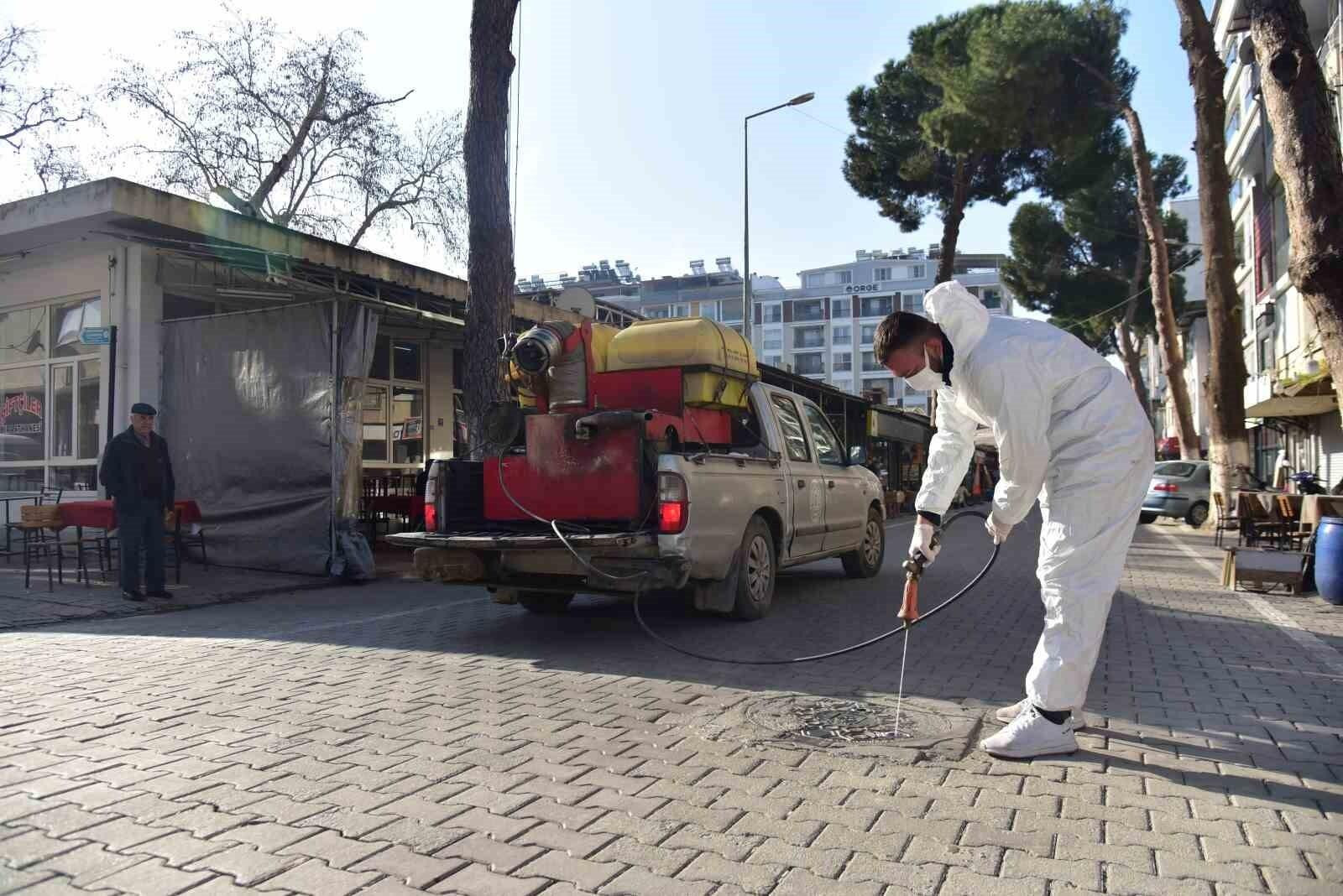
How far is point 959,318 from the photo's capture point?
3.92 metres

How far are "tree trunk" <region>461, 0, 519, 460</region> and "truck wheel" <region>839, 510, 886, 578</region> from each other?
15.7ft

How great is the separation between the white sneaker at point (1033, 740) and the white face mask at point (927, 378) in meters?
Result: 1.48

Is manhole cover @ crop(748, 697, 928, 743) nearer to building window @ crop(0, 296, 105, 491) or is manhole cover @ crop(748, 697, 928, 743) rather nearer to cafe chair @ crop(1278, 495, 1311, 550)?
cafe chair @ crop(1278, 495, 1311, 550)

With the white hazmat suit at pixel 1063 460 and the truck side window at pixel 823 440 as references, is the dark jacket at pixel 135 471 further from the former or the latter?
the white hazmat suit at pixel 1063 460

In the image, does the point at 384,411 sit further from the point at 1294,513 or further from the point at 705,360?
the point at 1294,513

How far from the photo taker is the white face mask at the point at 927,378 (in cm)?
A: 412

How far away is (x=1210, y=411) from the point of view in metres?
18.0

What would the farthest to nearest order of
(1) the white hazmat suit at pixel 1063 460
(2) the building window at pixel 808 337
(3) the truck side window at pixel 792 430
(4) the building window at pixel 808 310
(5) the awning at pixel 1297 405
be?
(4) the building window at pixel 808 310
(2) the building window at pixel 808 337
(5) the awning at pixel 1297 405
(3) the truck side window at pixel 792 430
(1) the white hazmat suit at pixel 1063 460

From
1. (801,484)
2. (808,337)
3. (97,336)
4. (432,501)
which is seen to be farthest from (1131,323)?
(808,337)

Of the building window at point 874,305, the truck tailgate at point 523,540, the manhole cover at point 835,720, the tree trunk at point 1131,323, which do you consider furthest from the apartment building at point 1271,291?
the building window at point 874,305

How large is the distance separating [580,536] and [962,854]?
3591 millimetres

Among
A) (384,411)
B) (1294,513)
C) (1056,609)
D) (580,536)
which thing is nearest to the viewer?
(1056,609)

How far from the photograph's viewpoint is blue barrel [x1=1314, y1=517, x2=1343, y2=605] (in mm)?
8555

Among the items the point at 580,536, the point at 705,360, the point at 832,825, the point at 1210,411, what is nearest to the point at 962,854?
the point at 832,825
